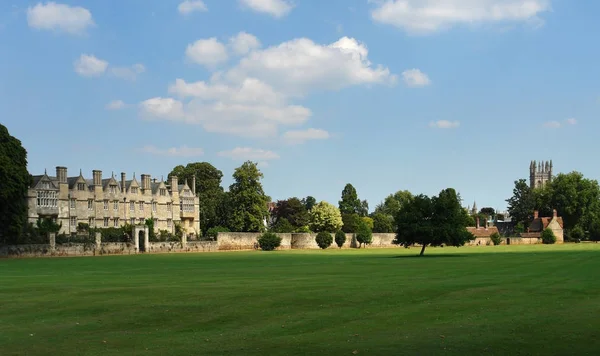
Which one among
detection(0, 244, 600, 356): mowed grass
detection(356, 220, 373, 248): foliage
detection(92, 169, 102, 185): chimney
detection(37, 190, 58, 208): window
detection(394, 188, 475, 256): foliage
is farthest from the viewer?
detection(356, 220, 373, 248): foliage

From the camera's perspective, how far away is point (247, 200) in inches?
4348

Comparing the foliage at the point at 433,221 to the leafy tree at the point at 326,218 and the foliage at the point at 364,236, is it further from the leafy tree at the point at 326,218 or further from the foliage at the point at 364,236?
the leafy tree at the point at 326,218

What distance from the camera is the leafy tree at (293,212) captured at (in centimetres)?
14000

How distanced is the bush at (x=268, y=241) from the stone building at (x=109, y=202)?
41.9 feet

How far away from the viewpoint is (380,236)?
121 m

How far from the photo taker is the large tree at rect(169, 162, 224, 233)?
124062 mm

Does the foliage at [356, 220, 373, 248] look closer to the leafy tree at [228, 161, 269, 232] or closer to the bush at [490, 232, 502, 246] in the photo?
the leafy tree at [228, 161, 269, 232]

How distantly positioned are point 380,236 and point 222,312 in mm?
102870

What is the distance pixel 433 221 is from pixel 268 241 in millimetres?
36356

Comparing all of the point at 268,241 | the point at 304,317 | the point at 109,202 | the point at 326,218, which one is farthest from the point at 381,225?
the point at 304,317

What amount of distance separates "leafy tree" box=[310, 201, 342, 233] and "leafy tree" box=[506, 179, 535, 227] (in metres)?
65.5

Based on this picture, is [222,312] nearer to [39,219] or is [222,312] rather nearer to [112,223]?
[39,219]

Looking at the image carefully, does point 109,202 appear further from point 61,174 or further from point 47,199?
point 47,199

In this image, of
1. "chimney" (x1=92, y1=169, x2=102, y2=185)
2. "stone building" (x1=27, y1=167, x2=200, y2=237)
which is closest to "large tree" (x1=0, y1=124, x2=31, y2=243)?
"stone building" (x1=27, y1=167, x2=200, y2=237)
